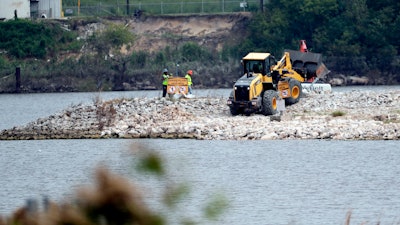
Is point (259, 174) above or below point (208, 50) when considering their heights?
below

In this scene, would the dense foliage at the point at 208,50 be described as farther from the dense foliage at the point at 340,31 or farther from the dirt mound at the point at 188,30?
the dirt mound at the point at 188,30

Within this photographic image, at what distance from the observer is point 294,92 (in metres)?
36.9

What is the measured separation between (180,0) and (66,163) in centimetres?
5349

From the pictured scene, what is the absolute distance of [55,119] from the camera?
36562mm

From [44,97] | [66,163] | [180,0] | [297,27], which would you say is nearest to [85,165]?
[66,163]

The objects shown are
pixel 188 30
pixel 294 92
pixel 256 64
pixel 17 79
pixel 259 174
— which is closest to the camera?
pixel 259 174

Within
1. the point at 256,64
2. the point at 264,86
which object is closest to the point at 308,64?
the point at 264,86

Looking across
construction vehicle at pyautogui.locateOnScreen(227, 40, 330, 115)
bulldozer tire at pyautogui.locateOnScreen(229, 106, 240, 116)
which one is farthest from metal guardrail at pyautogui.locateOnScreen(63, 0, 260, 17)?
bulldozer tire at pyautogui.locateOnScreen(229, 106, 240, 116)

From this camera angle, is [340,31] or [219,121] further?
[340,31]

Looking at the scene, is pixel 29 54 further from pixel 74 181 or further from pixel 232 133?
pixel 74 181

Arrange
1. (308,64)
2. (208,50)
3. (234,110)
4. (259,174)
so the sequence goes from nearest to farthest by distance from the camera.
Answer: (259,174)
(234,110)
(308,64)
(208,50)

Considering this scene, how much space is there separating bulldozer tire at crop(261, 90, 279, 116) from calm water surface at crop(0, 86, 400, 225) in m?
3.59

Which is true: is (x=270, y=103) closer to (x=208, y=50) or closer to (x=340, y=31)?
(x=340, y=31)

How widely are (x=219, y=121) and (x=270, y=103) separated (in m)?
1.93
